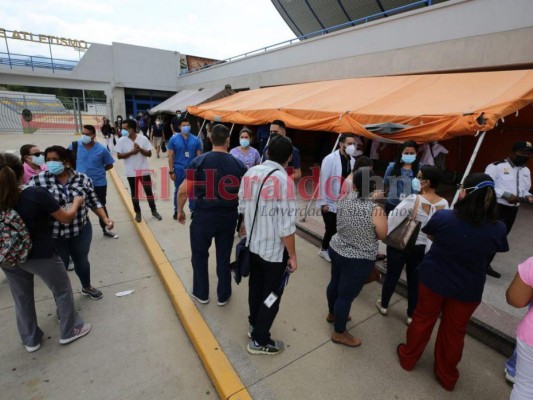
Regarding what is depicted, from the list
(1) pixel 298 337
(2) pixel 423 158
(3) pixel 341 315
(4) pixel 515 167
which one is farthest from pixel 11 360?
(2) pixel 423 158

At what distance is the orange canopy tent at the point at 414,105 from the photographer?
379cm

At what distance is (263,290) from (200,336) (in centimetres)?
85

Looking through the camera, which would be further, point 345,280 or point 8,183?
point 345,280

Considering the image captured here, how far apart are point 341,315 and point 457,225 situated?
122 cm

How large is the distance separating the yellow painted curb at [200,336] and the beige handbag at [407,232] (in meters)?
1.72

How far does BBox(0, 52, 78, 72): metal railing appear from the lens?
21.7 metres

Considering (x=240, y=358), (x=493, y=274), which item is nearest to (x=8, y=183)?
(x=240, y=358)

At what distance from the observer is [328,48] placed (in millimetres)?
11273

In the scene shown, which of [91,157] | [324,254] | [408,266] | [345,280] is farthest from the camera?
[91,157]

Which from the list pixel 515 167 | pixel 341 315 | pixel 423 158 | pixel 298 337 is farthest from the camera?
pixel 423 158

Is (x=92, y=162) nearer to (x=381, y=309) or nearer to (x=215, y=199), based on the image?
(x=215, y=199)

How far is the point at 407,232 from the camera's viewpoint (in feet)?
7.97

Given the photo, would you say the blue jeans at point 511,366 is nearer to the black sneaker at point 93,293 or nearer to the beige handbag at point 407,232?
the beige handbag at point 407,232

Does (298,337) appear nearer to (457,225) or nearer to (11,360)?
(457,225)
